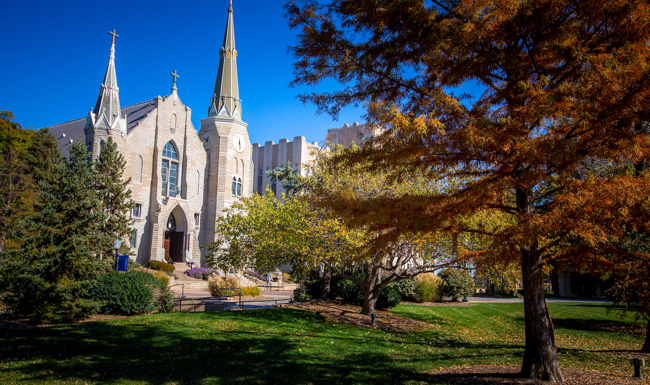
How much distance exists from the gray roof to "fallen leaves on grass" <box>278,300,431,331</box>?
90.7 ft

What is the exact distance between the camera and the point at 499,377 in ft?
26.6

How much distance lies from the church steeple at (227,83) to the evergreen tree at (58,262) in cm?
2896

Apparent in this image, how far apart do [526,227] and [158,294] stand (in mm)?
14421

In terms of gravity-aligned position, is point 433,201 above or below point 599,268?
above

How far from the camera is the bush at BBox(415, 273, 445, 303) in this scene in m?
25.8

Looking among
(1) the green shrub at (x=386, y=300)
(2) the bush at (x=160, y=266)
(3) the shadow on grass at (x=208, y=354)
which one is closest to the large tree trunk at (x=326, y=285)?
(1) the green shrub at (x=386, y=300)

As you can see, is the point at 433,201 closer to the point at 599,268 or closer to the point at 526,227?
the point at 526,227

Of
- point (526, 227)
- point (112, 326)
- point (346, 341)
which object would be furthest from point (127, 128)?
point (526, 227)

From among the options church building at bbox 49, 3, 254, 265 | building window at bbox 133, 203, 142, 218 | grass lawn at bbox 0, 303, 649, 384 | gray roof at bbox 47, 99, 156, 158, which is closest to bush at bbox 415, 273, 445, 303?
grass lawn at bbox 0, 303, 649, 384

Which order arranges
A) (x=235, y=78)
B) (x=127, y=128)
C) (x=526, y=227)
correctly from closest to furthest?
(x=526, y=227) < (x=127, y=128) < (x=235, y=78)

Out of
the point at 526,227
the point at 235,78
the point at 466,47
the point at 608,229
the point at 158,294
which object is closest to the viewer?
the point at 526,227

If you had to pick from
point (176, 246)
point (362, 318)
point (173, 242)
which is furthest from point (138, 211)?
point (362, 318)

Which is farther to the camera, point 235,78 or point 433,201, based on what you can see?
point 235,78

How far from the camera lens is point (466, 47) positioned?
7238 millimetres
